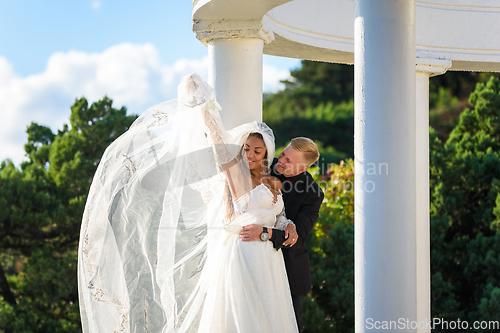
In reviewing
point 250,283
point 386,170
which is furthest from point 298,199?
point 386,170

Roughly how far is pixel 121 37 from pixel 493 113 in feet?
72.9

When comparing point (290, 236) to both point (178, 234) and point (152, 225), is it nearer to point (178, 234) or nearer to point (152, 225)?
point (178, 234)

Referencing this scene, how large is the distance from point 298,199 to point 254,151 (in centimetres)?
82

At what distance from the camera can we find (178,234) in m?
5.55

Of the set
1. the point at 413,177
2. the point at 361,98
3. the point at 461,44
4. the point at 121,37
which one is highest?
the point at 121,37

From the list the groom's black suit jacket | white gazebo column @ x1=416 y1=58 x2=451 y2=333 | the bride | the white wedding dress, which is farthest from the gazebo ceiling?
the white wedding dress

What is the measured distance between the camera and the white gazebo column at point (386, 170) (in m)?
4.26

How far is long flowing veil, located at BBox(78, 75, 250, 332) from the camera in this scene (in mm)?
5301

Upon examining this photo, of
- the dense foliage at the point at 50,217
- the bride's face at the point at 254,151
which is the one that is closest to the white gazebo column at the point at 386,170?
the bride's face at the point at 254,151

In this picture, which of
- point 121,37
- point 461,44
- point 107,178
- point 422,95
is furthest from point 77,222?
point 121,37

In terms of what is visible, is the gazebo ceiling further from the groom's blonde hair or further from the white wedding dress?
the white wedding dress

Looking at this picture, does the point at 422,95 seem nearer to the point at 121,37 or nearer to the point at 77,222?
the point at 77,222

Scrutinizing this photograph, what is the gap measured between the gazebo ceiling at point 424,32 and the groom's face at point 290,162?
246cm

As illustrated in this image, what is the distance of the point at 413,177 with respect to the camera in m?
4.38
